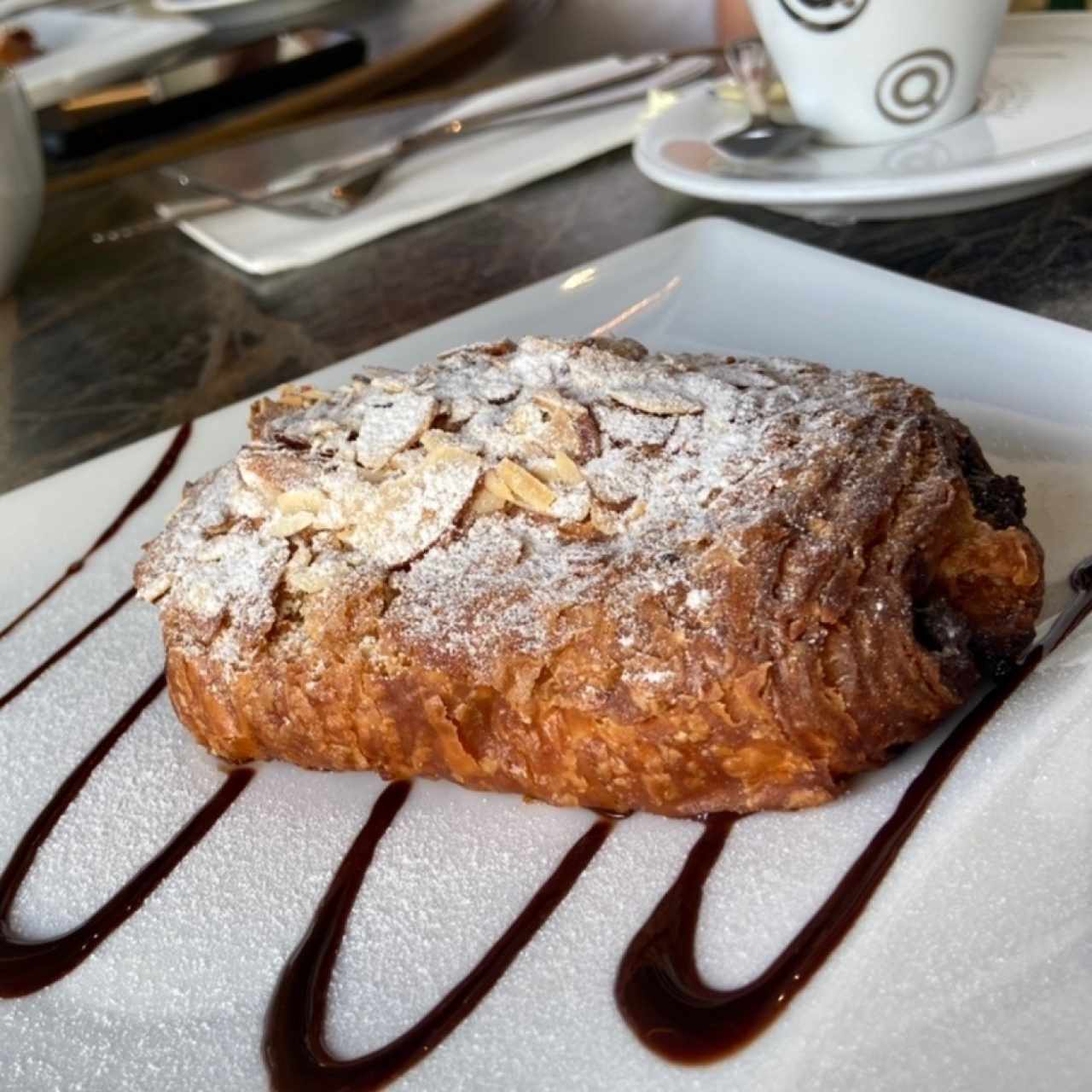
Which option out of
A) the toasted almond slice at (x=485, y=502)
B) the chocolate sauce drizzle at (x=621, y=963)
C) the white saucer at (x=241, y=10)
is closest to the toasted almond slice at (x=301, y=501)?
the toasted almond slice at (x=485, y=502)

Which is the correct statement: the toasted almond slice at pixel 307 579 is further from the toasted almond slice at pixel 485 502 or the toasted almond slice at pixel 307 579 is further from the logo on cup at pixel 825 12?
the logo on cup at pixel 825 12

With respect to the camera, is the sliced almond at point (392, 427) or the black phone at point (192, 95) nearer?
the sliced almond at point (392, 427)

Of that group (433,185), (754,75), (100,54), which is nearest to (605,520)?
(754,75)

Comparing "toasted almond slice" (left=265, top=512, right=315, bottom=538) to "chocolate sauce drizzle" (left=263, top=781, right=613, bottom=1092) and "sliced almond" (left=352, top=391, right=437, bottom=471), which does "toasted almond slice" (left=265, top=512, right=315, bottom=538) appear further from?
"chocolate sauce drizzle" (left=263, top=781, right=613, bottom=1092)

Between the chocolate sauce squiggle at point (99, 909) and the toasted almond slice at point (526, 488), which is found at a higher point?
the toasted almond slice at point (526, 488)

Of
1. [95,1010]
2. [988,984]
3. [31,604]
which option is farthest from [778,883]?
[31,604]

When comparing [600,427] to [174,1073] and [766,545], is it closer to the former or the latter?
[766,545]
